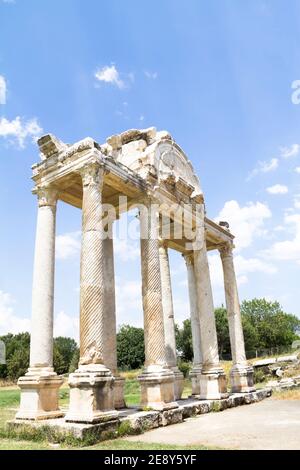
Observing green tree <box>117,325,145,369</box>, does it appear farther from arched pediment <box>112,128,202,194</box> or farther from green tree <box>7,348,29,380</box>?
arched pediment <box>112,128,202,194</box>

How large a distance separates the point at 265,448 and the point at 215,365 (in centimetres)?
962

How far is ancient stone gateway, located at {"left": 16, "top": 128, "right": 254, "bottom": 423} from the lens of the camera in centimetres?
1184

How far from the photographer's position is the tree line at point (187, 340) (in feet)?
229

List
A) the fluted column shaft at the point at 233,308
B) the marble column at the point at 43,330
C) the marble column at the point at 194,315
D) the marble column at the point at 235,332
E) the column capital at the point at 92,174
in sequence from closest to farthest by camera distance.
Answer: the marble column at the point at 43,330 < the column capital at the point at 92,174 < the marble column at the point at 235,332 < the marble column at the point at 194,315 < the fluted column shaft at the point at 233,308

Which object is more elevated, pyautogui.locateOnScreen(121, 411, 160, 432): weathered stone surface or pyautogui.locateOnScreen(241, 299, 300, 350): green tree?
pyautogui.locateOnScreen(241, 299, 300, 350): green tree

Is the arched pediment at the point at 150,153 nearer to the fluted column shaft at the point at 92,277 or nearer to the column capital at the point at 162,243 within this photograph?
the column capital at the point at 162,243

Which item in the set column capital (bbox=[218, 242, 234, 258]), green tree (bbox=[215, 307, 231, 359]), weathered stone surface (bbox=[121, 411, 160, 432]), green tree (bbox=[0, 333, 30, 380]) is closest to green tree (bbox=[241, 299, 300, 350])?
green tree (bbox=[215, 307, 231, 359])

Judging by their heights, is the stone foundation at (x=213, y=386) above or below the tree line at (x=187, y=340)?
below

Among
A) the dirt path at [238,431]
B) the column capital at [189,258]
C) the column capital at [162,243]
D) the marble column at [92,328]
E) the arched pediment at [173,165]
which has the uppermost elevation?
the arched pediment at [173,165]

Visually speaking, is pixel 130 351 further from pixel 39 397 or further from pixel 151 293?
pixel 39 397

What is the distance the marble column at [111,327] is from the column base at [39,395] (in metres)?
2.88

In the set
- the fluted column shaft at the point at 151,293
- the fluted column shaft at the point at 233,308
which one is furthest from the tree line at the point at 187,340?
the fluted column shaft at the point at 151,293

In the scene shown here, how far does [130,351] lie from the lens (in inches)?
2844

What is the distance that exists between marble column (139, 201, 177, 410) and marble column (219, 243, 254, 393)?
7.82 meters
